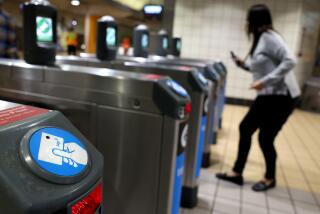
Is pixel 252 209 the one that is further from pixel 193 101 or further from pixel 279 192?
pixel 193 101

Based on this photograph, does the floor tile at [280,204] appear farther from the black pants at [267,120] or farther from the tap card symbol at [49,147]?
the tap card symbol at [49,147]

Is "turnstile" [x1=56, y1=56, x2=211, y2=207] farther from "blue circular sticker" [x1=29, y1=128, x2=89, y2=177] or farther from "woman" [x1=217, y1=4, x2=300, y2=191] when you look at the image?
"blue circular sticker" [x1=29, y1=128, x2=89, y2=177]

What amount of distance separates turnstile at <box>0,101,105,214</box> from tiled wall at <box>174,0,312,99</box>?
6.01 m

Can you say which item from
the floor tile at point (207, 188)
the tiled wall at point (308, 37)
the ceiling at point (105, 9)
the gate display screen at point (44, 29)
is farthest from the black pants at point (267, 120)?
the tiled wall at point (308, 37)

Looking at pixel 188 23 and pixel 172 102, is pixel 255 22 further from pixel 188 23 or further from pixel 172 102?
pixel 188 23

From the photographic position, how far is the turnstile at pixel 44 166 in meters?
0.58

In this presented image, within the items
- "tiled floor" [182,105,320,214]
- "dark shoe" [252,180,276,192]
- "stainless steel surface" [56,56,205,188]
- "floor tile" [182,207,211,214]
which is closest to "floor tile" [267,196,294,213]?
"tiled floor" [182,105,320,214]

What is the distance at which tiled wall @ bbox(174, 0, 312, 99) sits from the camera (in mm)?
6180

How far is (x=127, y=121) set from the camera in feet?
4.54

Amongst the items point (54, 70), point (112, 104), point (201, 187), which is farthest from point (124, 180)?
point (201, 187)

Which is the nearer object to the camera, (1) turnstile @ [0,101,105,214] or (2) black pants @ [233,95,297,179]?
(1) turnstile @ [0,101,105,214]

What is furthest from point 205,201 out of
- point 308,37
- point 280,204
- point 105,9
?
point 308,37

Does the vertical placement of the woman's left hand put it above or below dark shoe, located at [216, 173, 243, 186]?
above

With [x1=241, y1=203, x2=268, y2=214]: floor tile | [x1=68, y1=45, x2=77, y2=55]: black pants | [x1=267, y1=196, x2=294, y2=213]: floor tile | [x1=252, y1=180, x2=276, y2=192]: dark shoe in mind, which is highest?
[x1=68, y1=45, x2=77, y2=55]: black pants
